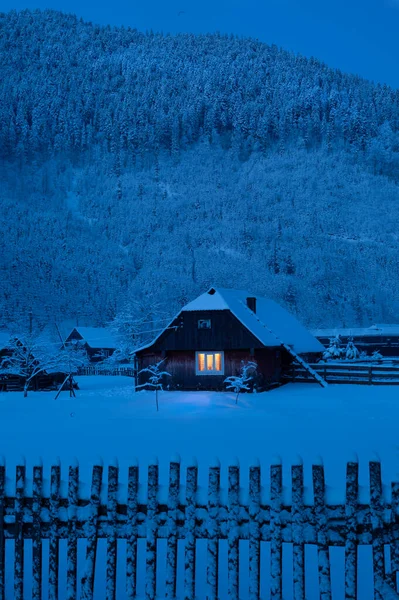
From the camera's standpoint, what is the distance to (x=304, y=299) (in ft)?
460

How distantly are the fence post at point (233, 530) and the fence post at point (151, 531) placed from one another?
71 cm

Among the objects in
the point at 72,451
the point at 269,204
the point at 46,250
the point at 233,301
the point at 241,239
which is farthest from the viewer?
the point at 269,204

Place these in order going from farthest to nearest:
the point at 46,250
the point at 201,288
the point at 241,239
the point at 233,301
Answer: the point at 241,239 < the point at 46,250 < the point at 201,288 < the point at 233,301

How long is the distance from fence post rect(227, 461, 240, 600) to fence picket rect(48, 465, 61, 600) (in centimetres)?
172

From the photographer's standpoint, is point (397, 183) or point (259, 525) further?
point (397, 183)

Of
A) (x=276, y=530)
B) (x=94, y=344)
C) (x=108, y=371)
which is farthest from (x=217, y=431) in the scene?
(x=94, y=344)

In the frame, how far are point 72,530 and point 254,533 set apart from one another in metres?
1.80

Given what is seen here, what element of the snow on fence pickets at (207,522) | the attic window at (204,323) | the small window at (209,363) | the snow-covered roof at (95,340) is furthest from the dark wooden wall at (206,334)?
the snow-covered roof at (95,340)

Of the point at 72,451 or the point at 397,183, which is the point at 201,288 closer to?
the point at 397,183

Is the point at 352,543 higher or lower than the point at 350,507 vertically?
lower

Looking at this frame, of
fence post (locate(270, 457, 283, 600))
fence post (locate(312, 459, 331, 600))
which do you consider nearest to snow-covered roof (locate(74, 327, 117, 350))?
fence post (locate(270, 457, 283, 600))

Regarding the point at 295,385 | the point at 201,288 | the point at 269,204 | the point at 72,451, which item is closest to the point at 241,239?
the point at 269,204

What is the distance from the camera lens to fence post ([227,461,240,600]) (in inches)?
199

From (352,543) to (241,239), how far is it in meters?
170
